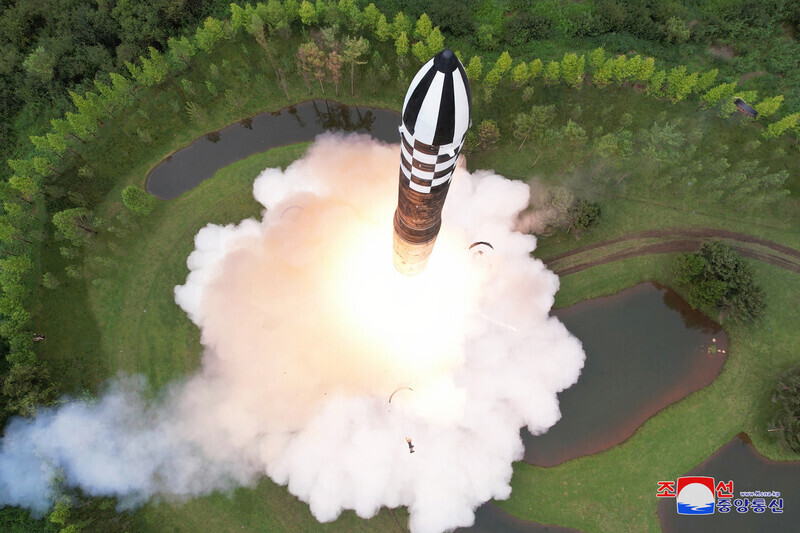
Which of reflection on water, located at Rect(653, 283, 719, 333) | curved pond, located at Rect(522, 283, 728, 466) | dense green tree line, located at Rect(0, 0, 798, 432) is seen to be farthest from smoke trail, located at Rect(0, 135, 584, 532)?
reflection on water, located at Rect(653, 283, 719, 333)

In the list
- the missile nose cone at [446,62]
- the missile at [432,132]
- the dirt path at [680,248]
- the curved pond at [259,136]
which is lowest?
the dirt path at [680,248]

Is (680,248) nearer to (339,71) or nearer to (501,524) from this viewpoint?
(501,524)

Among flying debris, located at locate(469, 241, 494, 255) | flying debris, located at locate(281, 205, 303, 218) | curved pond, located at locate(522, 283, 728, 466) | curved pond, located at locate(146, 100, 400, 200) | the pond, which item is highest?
curved pond, located at locate(146, 100, 400, 200)

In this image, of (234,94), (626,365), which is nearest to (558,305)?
(626,365)

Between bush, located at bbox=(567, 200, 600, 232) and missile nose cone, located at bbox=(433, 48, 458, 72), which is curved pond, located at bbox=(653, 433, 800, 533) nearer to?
bush, located at bbox=(567, 200, 600, 232)

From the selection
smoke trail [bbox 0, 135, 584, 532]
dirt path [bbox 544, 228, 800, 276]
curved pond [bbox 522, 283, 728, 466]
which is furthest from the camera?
dirt path [bbox 544, 228, 800, 276]

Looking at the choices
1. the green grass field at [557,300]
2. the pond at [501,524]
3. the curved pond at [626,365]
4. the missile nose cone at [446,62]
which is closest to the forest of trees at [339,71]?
the green grass field at [557,300]

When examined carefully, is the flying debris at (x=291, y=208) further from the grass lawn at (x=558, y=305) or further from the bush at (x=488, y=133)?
the bush at (x=488, y=133)
